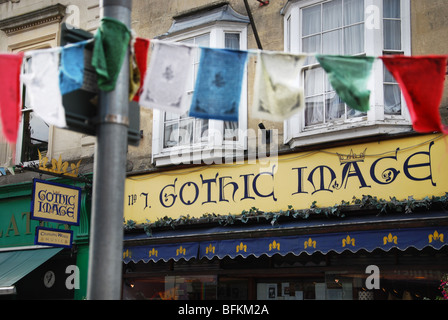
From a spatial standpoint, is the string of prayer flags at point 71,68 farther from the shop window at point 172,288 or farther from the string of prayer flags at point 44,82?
the shop window at point 172,288

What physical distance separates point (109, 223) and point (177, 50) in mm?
2117

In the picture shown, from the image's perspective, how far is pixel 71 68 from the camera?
4.94 m

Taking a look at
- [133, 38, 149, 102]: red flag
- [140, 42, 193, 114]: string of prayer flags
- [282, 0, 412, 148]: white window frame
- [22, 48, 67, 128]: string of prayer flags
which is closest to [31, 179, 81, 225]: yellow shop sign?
[282, 0, 412, 148]: white window frame

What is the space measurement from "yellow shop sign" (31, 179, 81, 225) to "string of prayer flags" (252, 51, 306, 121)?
6.37 m

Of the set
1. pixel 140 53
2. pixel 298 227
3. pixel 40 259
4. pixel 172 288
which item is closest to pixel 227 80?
pixel 140 53

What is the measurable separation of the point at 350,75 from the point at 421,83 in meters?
0.72

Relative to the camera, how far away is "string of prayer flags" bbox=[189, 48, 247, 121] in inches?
223

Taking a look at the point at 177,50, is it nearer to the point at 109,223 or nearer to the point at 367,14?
the point at 109,223

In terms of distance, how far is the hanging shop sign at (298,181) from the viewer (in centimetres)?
867

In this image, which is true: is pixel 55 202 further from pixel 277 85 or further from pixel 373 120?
pixel 277 85

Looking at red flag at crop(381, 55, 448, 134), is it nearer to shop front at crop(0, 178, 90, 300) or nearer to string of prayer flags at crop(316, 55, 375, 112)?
string of prayer flags at crop(316, 55, 375, 112)

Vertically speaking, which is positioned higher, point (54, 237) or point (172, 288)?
point (54, 237)
